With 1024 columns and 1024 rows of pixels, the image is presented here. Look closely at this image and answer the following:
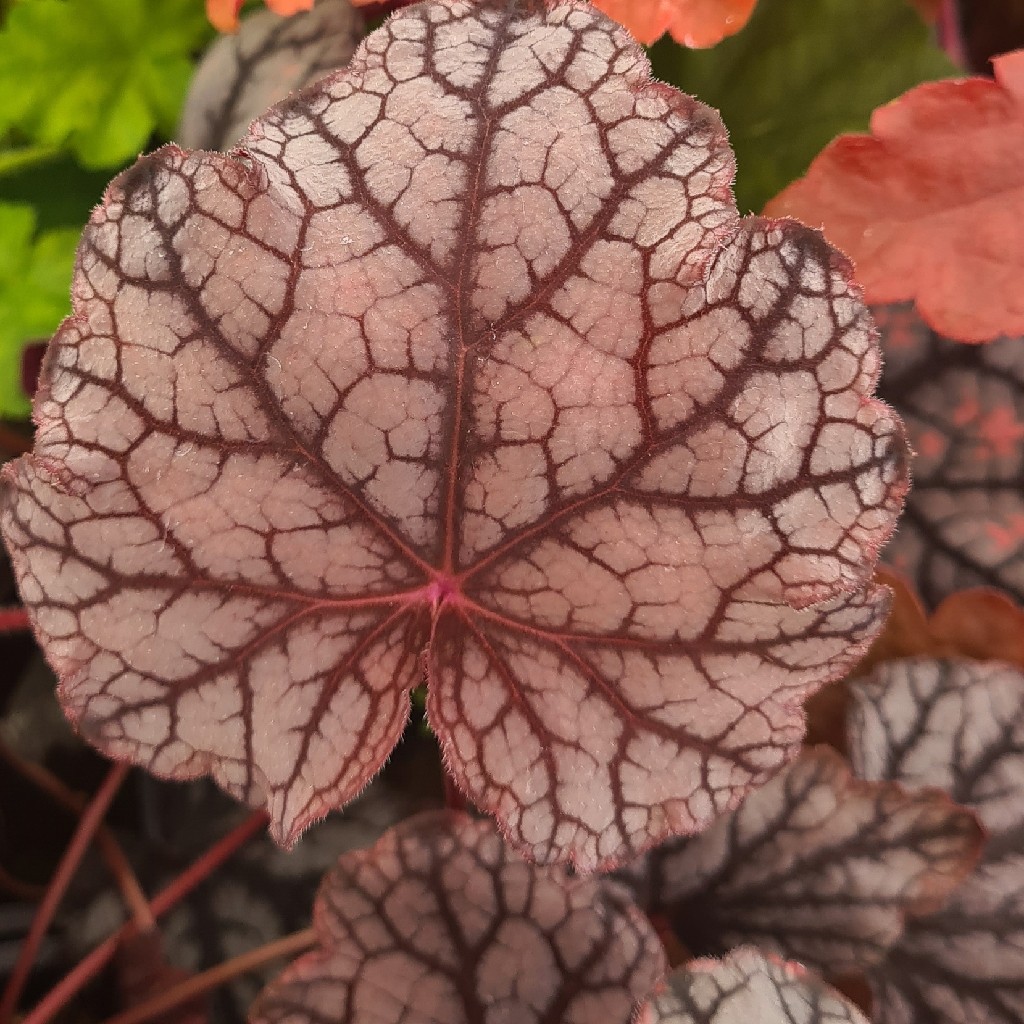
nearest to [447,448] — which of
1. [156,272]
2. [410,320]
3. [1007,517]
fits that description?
[410,320]

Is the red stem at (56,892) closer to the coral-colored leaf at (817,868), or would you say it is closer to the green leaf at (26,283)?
the green leaf at (26,283)

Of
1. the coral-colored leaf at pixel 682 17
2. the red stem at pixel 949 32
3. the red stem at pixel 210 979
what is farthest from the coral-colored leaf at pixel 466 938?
the red stem at pixel 949 32

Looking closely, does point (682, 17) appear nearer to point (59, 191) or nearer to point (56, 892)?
point (59, 191)

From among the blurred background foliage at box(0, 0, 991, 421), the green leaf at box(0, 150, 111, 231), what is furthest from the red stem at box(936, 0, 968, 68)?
the green leaf at box(0, 150, 111, 231)

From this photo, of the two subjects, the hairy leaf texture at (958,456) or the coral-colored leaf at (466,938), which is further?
the hairy leaf texture at (958,456)

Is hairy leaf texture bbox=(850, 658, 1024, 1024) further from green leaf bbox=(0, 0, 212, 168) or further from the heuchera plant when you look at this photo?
green leaf bbox=(0, 0, 212, 168)

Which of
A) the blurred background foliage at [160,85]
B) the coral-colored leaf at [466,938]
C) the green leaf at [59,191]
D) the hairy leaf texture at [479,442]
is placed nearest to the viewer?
the hairy leaf texture at [479,442]

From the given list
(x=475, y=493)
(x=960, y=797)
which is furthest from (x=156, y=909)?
(x=960, y=797)
